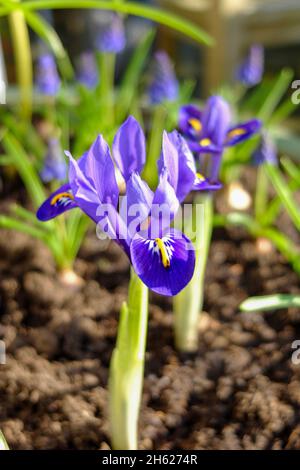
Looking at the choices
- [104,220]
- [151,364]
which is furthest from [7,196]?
[104,220]

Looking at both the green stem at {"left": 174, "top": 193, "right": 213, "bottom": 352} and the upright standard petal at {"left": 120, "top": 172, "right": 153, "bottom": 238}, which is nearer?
the upright standard petal at {"left": 120, "top": 172, "right": 153, "bottom": 238}

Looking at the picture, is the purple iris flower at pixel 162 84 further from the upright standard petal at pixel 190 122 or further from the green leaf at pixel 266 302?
Result: the green leaf at pixel 266 302

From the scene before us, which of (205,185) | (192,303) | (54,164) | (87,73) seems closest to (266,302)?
(192,303)

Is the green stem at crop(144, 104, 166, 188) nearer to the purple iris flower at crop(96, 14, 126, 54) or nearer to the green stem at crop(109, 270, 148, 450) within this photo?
the purple iris flower at crop(96, 14, 126, 54)

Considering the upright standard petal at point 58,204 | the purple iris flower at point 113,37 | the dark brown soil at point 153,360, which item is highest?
the purple iris flower at point 113,37

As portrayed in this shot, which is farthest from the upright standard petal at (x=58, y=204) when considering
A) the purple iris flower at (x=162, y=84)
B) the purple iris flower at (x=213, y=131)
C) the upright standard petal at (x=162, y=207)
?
the purple iris flower at (x=162, y=84)

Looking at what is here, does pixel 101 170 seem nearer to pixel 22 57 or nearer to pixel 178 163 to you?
Result: pixel 178 163

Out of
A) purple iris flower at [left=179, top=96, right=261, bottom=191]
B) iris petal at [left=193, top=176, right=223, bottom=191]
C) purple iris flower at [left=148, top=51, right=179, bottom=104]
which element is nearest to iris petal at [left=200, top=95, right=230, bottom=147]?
purple iris flower at [left=179, top=96, right=261, bottom=191]
